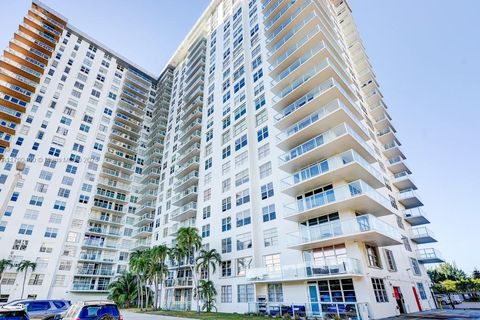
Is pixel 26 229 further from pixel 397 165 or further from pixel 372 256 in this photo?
pixel 397 165

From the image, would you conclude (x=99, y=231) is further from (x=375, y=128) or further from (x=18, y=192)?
(x=375, y=128)

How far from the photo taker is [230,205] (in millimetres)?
34312

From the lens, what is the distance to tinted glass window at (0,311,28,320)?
889 cm

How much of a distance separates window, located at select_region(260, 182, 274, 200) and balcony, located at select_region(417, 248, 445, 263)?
21450 millimetres

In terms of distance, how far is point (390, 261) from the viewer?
1042 inches

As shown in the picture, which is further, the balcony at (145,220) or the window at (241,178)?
the balcony at (145,220)

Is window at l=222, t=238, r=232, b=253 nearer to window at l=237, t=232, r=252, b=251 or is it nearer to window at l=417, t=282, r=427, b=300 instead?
window at l=237, t=232, r=252, b=251

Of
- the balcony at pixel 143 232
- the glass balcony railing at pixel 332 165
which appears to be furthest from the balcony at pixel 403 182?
the balcony at pixel 143 232

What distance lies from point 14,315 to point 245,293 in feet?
73.8

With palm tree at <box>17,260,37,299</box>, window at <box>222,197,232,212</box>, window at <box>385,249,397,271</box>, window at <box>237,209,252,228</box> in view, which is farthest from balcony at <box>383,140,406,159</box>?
palm tree at <box>17,260,37,299</box>

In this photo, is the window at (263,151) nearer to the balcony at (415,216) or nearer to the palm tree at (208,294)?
the palm tree at (208,294)

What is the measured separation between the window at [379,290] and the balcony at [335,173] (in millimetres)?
8740

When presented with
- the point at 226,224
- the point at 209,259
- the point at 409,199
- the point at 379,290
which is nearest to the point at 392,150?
the point at 409,199

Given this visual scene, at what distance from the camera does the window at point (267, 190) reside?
30.4m
